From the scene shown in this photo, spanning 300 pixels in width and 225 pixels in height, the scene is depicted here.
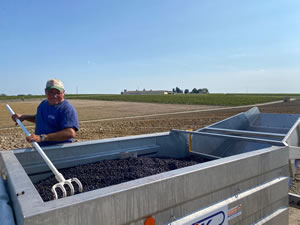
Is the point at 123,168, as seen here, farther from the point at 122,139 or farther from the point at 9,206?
the point at 9,206

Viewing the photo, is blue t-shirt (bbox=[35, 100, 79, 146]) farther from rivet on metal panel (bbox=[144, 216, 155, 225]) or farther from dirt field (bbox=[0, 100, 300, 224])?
dirt field (bbox=[0, 100, 300, 224])

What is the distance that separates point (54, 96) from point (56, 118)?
0.77ft

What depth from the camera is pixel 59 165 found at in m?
2.49

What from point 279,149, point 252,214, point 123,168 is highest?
point 279,149

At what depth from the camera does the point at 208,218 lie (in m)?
1.62

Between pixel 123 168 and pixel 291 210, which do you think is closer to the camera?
pixel 123 168

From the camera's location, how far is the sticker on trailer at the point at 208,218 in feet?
4.91

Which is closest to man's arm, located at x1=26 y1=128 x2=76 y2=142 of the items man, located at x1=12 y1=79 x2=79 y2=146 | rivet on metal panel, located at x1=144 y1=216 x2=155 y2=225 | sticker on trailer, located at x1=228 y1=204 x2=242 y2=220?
man, located at x1=12 y1=79 x2=79 y2=146

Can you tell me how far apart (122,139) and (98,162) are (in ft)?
1.23

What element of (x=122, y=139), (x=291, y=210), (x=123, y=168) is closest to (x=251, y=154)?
(x=123, y=168)

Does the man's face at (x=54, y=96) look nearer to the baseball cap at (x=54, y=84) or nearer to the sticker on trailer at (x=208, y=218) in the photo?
the baseball cap at (x=54, y=84)

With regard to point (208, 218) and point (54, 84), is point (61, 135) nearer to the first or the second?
point (54, 84)

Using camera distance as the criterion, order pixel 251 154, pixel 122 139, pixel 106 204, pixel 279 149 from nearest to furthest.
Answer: pixel 106 204 → pixel 251 154 → pixel 279 149 → pixel 122 139

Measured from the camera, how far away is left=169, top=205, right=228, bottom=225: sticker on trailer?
1.50 m
